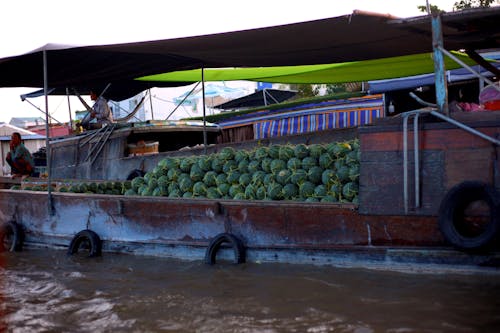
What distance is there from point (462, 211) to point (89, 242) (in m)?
4.13

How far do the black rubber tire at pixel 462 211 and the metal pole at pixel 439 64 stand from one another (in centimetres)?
58

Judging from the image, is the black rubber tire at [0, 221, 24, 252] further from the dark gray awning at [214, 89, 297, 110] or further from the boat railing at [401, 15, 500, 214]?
the dark gray awning at [214, 89, 297, 110]

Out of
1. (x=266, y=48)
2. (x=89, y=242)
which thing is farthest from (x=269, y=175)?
(x=89, y=242)

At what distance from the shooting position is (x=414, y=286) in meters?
3.84

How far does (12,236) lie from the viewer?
22.9 feet

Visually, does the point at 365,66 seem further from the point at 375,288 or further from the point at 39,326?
the point at 39,326

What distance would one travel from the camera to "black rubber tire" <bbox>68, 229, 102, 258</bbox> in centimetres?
587

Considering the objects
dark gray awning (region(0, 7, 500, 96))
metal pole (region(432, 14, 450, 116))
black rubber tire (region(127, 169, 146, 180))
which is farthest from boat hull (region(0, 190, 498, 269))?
black rubber tire (region(127, 169, 146, 180))

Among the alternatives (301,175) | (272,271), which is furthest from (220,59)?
(272,271)

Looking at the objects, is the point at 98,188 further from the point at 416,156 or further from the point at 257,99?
the point at 257,99

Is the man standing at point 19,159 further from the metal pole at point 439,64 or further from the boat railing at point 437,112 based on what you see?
the metal pole at point 439,64

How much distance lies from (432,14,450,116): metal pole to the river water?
128 cm

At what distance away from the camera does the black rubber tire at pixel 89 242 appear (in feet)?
19.3

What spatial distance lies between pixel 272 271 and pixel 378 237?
1.02 metres
